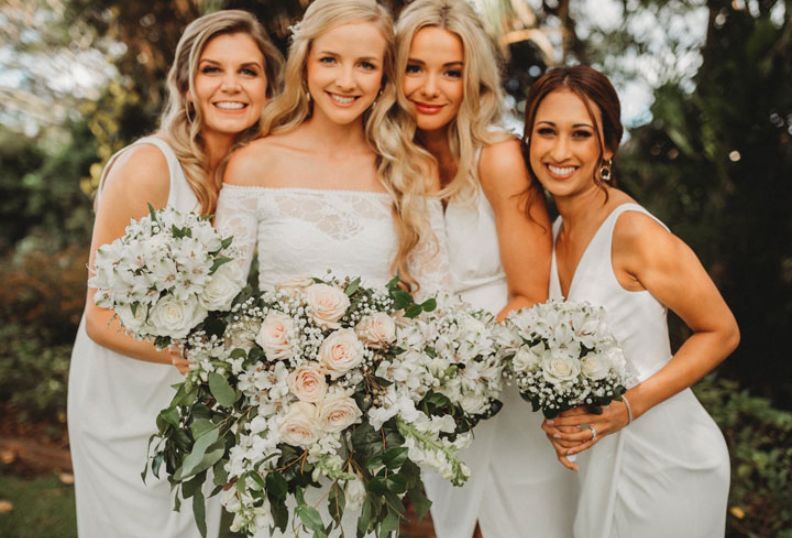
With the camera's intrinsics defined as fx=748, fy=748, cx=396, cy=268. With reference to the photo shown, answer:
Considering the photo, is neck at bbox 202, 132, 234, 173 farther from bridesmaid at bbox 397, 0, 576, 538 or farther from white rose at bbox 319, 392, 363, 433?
white rose at bbox 319, 392, 363, 433

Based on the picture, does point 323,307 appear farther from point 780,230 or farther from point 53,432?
point 53,432

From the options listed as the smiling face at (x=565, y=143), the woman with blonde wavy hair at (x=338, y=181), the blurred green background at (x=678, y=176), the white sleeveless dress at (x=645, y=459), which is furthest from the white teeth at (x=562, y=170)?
the blurred green background at (x=678, y=176)

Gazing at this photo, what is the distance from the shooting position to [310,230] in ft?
10.2

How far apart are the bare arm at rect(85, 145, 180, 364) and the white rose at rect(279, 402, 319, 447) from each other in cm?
93

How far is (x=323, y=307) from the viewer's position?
2.32m

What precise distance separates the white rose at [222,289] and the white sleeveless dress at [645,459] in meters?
1.35

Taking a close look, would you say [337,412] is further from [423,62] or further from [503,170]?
[423,62]

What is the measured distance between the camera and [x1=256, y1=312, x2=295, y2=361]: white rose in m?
2.27

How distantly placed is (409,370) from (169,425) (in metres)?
0.79

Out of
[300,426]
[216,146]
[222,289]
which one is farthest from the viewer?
[216,146]

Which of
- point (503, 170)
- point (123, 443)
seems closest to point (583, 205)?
point (503, 170)

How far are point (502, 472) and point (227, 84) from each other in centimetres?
209

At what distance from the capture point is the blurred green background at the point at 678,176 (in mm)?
5223

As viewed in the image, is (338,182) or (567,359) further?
(338,182)
